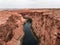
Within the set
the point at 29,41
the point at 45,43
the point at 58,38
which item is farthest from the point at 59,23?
the point at 29,41

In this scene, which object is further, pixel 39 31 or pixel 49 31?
pixel 39 31

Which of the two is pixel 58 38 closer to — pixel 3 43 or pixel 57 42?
pixel 57 42

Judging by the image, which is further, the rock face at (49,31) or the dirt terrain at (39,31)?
the dirt terrain at (39,31)

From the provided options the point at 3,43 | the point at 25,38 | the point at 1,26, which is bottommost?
the point at 25,38

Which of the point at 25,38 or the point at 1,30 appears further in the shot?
the point at 25,38

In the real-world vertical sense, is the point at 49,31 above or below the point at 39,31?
above

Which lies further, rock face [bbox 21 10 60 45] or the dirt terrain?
the dirt terrain

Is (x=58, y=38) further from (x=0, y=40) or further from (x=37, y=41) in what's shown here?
(x=37, y=41)

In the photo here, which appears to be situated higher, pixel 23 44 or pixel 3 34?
pixel 3 34

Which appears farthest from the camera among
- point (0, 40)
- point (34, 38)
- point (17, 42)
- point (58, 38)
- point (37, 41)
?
point (34, 38)

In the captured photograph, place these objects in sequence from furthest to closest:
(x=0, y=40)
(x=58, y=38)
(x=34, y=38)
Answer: (x=34, y=38) < (x=0, y=40) < (x=58, y=38)

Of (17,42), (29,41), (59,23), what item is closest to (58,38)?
(59,23)
